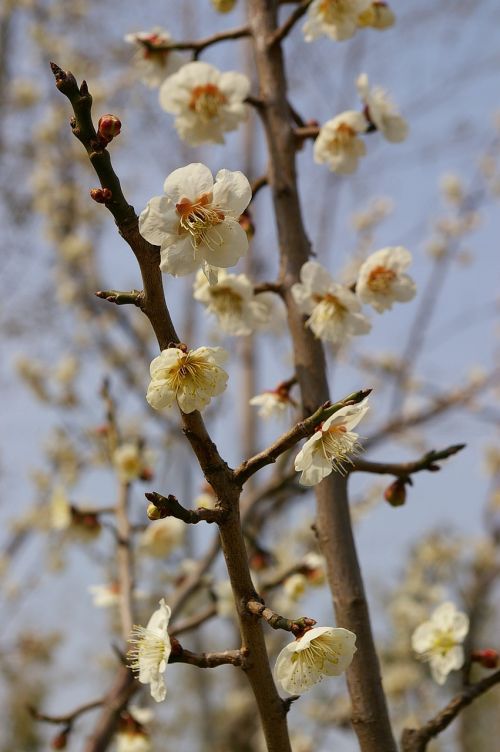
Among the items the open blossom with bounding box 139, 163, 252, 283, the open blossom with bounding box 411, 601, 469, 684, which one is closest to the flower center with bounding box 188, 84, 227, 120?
the open blossom with bounding box 139, 163, 252, 283

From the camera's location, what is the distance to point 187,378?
1.04 metres

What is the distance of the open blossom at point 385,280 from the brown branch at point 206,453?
0.67 m

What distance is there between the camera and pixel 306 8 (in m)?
1.73

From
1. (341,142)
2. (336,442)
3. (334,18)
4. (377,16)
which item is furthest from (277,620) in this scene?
(377,16)

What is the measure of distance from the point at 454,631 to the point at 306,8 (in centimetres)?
136

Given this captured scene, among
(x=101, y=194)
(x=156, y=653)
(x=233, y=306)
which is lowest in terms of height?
(x=156, y=653)

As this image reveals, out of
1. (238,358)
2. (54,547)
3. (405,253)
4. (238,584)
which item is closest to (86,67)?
(238,358)

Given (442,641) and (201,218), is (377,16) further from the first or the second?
(442,641)

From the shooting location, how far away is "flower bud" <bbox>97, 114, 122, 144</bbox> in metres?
0.95

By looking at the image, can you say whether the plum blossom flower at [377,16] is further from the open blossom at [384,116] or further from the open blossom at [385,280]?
the open blossom at [385,280]

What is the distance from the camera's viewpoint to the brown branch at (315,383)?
4.02 feet

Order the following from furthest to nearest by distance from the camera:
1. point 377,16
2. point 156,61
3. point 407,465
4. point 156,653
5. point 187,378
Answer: point 156,61, point 377,16, point 407,465, point 156,653, point 187,378

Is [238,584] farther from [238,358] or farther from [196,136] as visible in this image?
[238,358]

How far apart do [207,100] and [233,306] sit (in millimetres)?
516
